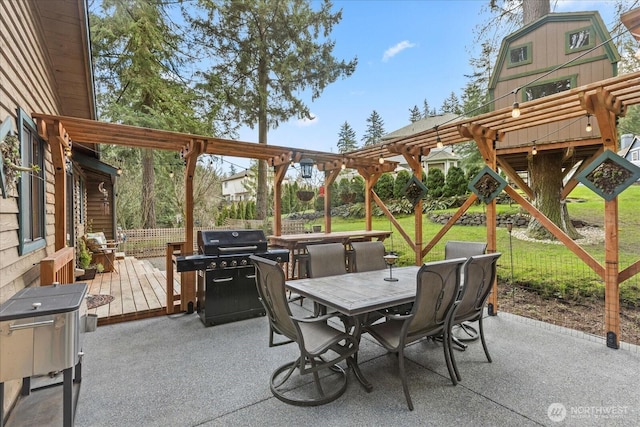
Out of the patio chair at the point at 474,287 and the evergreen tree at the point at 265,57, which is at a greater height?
the evergreen tree at the point at 265,57

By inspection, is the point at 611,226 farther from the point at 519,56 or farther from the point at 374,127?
the point at 374,127

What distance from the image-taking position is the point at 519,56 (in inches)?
263

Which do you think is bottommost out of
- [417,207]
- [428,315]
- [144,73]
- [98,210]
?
[428,315]

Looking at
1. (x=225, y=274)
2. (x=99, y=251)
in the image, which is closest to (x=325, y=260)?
(x=225, y=274)

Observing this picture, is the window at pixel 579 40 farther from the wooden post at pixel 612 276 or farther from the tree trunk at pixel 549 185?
the wooden post at pixel 612 276

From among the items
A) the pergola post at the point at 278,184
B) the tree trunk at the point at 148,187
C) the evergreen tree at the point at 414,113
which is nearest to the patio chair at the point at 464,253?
the pergola post at the point at 278,184

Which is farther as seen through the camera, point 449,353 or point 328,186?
point 328,186

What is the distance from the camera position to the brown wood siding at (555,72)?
5754 millimetres

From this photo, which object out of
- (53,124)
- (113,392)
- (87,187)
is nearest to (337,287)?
(113,392)

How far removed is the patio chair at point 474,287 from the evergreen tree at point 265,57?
751 cm

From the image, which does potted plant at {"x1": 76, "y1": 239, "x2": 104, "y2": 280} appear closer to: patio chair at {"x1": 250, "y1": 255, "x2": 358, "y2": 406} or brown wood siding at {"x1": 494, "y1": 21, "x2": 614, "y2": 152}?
patio chair at {"x1": 250, "y1": 255, "x2": 358, "y2": 406}

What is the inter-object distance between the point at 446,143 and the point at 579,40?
4.00 m

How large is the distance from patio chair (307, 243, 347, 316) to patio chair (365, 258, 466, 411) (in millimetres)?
1125

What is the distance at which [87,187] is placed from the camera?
8930 mm
